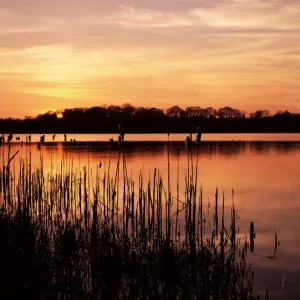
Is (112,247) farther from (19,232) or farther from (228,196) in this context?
(228,196)

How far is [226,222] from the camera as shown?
39.1 ft

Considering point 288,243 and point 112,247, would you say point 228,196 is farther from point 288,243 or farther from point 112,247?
point 112,247

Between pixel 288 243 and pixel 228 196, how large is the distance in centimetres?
775

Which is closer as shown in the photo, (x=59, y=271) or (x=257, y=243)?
(x=59, y=271)

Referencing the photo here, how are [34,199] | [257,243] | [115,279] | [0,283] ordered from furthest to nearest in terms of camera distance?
[34,199], [257,243], [115,279], [0,283]

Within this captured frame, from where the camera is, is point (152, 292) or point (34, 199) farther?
point (34, 199)

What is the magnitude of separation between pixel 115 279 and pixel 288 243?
4.66m

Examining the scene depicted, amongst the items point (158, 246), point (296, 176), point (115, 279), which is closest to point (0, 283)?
point (115, 279)

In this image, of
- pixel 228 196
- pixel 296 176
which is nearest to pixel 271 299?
pixel 228 196

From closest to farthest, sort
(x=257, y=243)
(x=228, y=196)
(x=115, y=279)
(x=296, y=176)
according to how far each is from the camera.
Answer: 1. (x=115, y=279)
2. (x=257, y=243)
3. (x=228, y=196)
4. (x=296, y=176)

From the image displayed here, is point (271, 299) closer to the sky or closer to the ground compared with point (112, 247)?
closer to the ground

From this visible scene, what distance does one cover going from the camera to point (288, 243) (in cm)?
1015

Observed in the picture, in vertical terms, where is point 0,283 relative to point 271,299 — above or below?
above

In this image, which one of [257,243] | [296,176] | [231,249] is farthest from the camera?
[296,176]
